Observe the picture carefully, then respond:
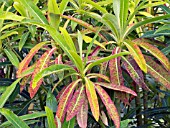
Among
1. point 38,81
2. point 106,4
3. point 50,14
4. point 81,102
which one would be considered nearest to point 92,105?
point 81,102

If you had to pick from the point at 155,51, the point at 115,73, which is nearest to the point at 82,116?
the point at 115,73

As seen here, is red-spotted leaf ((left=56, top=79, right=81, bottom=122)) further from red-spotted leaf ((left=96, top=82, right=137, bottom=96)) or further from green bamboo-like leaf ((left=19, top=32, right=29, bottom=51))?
green bamboo-like leaf ((left=19, top=32, right=29, bottom=51))

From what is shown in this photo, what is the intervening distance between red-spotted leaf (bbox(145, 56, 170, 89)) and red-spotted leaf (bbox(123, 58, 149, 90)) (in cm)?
3

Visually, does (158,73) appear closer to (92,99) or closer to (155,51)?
(155,51)

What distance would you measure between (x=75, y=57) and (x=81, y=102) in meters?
0.10

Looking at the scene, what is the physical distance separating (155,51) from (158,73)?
56 millimetres

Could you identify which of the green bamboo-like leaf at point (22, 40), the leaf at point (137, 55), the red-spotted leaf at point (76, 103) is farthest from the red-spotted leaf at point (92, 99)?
the green bamboo-like leaf at point (22, 40)

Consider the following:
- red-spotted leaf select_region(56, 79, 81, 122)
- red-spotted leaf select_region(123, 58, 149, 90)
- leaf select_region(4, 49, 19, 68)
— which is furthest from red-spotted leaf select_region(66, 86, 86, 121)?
leaf select_region(4, 49, 19, 68)

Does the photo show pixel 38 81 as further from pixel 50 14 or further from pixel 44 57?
pixel 50 14

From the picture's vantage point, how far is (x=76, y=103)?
0.67m

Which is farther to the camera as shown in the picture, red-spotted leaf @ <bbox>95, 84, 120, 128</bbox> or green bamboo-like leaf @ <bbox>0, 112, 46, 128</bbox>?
green bamboo-like leaf @ <bbox>0, 112, 46, 128</bbox>

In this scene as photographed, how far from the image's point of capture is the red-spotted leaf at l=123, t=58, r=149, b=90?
73 cm

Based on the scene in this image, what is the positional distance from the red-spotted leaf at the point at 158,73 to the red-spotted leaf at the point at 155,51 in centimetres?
2

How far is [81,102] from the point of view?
0.67 metres
